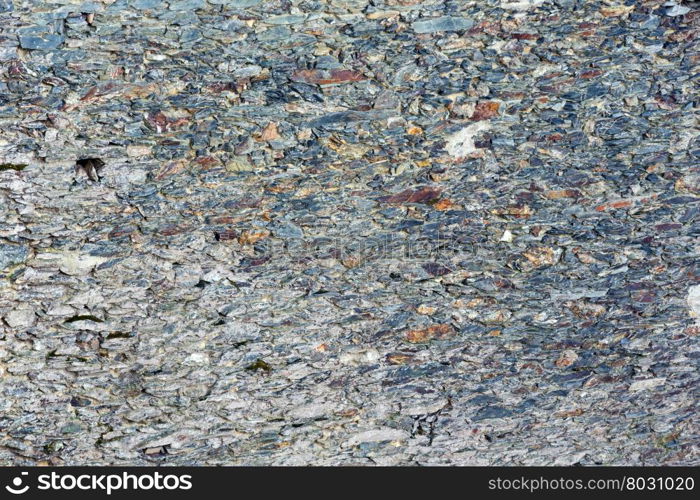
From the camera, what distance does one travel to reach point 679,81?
17.2 ft

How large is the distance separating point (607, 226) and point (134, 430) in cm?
320

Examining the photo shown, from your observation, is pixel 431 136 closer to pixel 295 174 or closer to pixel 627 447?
pixel 295 174

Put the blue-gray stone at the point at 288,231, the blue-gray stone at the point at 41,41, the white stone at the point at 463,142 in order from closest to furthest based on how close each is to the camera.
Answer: the blue-gray stone at the point at 41,41 < the blue-gray stone at the point at 288,231 < the white stone at the point at 463,142

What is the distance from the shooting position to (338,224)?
5.09m

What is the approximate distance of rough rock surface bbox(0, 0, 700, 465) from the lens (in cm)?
484

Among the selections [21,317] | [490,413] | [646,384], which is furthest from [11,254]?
[646,384]

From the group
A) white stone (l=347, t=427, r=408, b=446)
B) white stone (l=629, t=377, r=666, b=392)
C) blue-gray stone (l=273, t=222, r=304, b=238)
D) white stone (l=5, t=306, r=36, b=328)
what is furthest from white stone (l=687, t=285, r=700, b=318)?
white stone (l=5, t=306, r=36, b=328)

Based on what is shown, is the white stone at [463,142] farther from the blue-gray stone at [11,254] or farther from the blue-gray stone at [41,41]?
the blue-gray stone at [11,254]

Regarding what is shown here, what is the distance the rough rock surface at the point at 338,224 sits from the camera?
484cm

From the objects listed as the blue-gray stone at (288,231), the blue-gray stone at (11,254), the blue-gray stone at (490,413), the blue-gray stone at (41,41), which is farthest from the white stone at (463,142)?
the blue-gray stone at (11,254)

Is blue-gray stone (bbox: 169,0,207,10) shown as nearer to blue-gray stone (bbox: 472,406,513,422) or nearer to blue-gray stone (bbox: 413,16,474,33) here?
blue-gray stone (bbox: 413,16,474,33)

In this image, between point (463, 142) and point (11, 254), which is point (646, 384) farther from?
point (11, 254)

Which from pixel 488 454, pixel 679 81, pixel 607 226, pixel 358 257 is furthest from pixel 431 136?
pixel 488 454

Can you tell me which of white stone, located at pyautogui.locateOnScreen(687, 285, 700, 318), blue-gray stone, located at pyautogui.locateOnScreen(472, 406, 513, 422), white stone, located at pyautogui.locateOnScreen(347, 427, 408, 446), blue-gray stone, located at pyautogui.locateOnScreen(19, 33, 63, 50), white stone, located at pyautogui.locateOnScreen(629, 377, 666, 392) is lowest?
white stone, located at pyautogui.locateOnScreen(347, 427, 408, 446)
